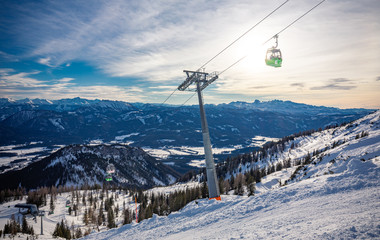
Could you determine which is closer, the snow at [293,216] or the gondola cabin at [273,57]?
the snow at [293,216]

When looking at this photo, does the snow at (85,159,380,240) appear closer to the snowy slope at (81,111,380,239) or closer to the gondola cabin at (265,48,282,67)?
the snowy slope at (81,111,380,239)

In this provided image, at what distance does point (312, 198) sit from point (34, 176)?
23542 cm

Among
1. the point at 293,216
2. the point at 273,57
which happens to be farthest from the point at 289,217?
the point at 273,57

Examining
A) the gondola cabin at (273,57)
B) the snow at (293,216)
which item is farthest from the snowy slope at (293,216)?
the gondola cabin at (273,57)

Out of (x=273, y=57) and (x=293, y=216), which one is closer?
(x=293, y=216)

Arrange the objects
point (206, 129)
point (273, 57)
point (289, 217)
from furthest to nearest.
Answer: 1. point (206, 129)
2. point (273, 57)
3. point (289, 217)

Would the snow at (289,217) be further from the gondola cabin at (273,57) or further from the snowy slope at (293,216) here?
the gondola cabin at (273,57)

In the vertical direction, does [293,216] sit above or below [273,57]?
below

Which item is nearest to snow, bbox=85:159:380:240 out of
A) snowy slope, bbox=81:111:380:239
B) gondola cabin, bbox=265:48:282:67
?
snowy slope, bbox=81:111:380:239

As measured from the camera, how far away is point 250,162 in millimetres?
147250

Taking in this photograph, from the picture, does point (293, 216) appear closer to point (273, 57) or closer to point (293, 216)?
point (293, 216)

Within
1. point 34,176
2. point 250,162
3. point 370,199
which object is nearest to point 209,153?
point 370,199

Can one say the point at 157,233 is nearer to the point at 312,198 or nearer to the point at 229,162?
the point at 312,198

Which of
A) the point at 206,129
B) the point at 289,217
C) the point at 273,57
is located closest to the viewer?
the point at 289,217
